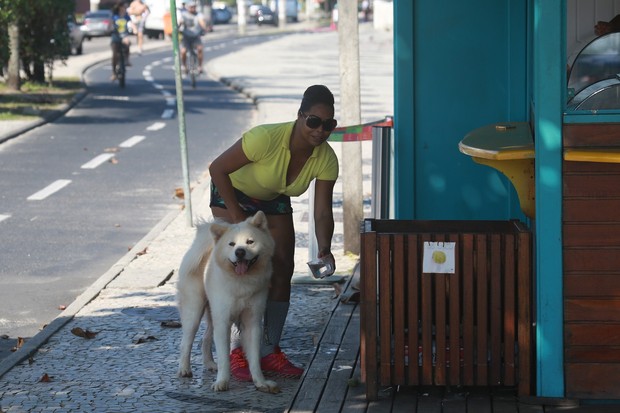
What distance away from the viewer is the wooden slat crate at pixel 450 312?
577 centimetres

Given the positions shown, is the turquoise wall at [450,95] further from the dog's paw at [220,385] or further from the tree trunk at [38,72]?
the tree trunk at [38,72]

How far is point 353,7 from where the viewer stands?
10.0 meters

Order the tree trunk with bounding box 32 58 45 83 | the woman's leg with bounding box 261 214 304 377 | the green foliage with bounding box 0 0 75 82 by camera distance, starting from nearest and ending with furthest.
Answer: the woman's leg with bounding box 261 214 304 377 < the green foliage with bounding box 0 0 75 82 < the tree trunk with bounding box 32 58 45 83

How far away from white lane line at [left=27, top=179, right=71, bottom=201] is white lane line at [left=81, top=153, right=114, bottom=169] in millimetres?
1267

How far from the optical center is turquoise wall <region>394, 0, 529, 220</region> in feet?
25.6

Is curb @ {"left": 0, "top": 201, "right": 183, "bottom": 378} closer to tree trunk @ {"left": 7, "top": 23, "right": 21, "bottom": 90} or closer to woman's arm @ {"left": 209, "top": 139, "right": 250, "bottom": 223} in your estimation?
woman's arm @ {"left": 209, "top": 139, "right": 250, "bottom": 223}

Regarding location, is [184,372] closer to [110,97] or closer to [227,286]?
[227,286]

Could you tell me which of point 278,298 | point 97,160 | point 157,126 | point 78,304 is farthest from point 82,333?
point 157,126

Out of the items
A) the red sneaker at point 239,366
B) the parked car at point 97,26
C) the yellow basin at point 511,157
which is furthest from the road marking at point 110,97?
the parked car at point 97,26

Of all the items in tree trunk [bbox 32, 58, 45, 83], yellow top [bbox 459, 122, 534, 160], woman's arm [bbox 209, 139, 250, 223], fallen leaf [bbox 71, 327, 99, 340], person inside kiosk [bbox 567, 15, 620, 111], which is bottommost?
fallen leaf [bbox 71, 327, 99, 340]

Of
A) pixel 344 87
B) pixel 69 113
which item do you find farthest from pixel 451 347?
pixel 69 113

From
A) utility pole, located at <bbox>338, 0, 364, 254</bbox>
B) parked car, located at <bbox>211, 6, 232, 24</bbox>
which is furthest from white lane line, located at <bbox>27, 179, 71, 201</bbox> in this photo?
parked car, located at <bbox>211, 6, 232, 24</bbox>

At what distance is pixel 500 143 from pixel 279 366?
175 cm

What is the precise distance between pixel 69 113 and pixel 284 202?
58.2ft
